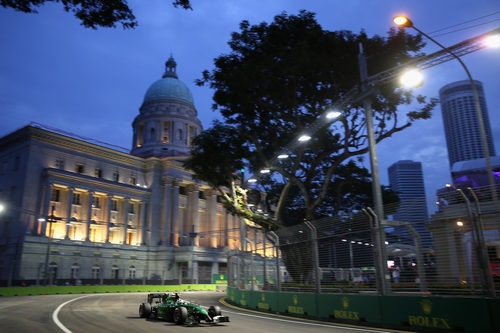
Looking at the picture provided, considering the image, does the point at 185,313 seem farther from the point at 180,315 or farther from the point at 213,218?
the point at 213,218

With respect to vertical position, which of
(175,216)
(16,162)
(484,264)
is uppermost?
(16,162)

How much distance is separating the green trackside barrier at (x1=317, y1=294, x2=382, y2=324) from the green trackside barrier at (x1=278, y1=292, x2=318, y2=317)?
415 mm

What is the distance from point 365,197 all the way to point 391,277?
A: 23.4m

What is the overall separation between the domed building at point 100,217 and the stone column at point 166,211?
0.56 ft

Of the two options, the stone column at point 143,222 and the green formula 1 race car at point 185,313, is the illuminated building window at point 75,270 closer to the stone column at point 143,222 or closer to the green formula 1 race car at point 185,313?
the stone column at point 143,222

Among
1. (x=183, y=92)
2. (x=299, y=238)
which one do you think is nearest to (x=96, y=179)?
(x=183, y=92)

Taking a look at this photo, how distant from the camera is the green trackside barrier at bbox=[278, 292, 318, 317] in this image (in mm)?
14148

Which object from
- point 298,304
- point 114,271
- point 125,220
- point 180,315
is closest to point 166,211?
point 125,220

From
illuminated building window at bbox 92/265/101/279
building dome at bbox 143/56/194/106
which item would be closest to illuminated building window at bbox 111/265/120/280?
illuminated building window at bbox 92/265/101/279

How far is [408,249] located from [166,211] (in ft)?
203

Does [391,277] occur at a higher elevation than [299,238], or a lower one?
lower

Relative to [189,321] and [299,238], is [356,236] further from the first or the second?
[189,321]

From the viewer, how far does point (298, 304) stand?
15.0 metres

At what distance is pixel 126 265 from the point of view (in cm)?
6359
